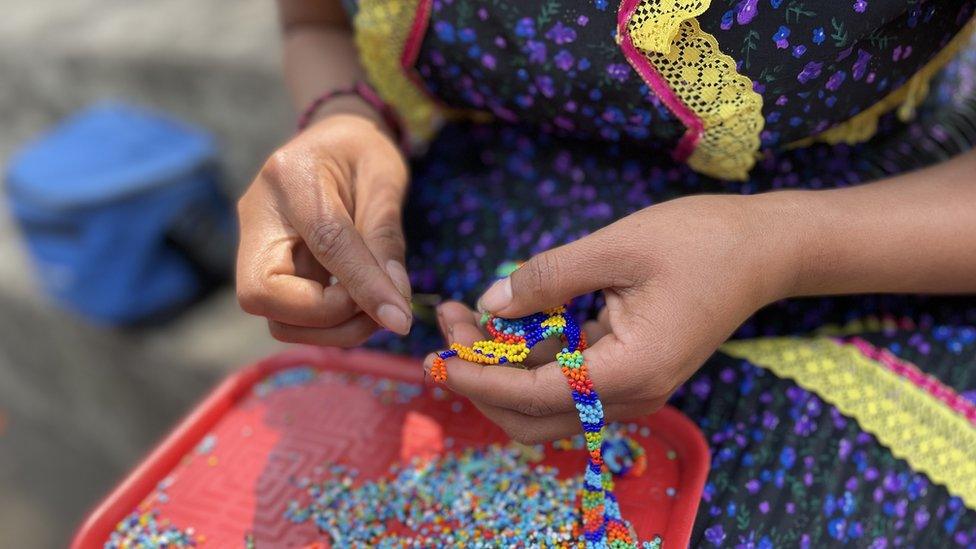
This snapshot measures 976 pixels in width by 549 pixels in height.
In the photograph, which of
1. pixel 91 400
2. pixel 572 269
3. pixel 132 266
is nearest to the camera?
pixel 572 269

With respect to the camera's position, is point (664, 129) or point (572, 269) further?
point (664, 129)

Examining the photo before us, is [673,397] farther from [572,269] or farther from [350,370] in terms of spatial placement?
[350,370]

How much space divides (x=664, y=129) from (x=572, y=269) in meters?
0.22

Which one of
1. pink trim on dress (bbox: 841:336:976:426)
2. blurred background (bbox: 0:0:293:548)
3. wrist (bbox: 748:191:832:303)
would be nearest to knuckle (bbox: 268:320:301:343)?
wrist (bbox: 748:191:832:303)

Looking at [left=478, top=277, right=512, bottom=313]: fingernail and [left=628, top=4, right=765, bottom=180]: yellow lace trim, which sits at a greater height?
[left=628, top=4, right=765, bottom=180]: yellow lace trim

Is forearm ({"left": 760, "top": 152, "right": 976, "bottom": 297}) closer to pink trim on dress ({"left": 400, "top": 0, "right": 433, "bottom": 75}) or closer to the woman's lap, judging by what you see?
the woman's lap

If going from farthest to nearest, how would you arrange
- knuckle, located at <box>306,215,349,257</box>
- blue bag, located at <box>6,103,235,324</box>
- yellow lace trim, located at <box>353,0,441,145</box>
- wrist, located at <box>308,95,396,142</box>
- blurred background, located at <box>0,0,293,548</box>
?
1. blurred background, located at <box>0,0,293,548</box>
2. blue bag, located at <box>6,103,235,324</box>
3. wrist, located at <box>308,95,396,142</box>
4. yellow lace trim, located at <box>353,0,441,145</box>
5. knuckle, located at <box>306,215,349,257</box>

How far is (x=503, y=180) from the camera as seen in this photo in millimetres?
1060

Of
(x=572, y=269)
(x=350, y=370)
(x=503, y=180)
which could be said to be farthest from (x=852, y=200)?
(x=350, y=370)

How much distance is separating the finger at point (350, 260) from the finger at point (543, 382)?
0.27 feet

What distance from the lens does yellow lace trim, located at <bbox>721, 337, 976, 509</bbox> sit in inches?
32.9

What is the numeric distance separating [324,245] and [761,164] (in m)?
0.47

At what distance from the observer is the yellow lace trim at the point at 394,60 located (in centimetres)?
96

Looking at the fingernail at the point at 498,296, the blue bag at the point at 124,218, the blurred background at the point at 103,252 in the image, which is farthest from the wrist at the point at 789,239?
the blue bag at the point at 124,218
